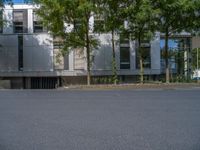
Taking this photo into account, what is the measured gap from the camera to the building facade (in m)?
44.0

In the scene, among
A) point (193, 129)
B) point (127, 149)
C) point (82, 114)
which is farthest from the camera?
point (82, 114)

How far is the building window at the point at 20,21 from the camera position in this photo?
45.4 meters

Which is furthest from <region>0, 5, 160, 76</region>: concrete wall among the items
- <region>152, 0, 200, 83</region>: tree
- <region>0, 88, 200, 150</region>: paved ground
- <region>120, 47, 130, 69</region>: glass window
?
<region>0, 88, 200, 150</region>: paved ground

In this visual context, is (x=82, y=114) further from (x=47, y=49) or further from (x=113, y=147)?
(x=47, y=49)

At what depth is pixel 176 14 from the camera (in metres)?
30.1

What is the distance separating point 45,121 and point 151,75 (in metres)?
34.0

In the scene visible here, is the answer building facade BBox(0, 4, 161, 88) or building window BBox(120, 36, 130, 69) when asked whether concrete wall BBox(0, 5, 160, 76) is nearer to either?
building facade BBox(0, 4, 161, 88)

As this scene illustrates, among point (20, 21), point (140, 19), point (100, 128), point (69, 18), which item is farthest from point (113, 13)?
point (100, 128)

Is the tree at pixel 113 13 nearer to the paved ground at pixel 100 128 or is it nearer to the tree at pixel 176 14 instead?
the tree at pixel 176 14

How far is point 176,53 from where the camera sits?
47969 millimetres

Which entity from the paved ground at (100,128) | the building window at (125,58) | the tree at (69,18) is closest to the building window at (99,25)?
the tree at (69,18)

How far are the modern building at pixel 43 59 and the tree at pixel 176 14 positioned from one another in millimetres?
12400

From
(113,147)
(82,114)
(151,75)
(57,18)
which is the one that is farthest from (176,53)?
(113,147)

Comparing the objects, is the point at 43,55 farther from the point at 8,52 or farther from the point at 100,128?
the point at 100,128
